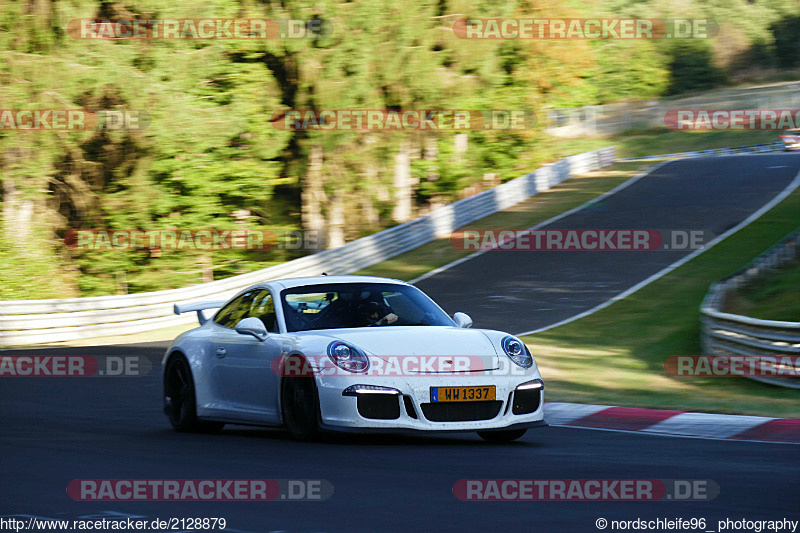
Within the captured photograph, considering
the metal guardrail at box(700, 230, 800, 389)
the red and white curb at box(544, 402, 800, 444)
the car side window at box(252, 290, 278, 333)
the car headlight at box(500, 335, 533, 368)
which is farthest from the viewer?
the metal guardrail at box(700, 230, 800, 389)

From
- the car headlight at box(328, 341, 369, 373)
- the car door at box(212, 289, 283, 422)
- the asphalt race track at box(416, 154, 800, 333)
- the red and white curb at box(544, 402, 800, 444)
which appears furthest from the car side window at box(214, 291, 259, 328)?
the asphalt race track at box(416, 154, 800, 333)

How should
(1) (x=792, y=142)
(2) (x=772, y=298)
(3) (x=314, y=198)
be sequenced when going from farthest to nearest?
1. (1) (x=792, y=142)
2. (3) (x=314, y=198)
3. (2) (x=772, y=298)

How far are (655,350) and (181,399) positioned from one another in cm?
871

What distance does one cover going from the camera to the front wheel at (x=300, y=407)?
28.5ft

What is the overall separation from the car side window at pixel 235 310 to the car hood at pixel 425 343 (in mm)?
1163

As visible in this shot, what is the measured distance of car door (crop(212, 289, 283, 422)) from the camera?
364 inches

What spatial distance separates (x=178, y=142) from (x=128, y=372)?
45.9ft

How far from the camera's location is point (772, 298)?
1711 cm

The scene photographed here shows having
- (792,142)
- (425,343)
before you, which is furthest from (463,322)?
(792,142)

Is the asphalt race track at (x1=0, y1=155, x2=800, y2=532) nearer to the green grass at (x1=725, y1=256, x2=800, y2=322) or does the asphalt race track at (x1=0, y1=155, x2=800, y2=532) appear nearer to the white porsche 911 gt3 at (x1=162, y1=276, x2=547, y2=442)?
the white porsche 911 gt3 at (x1=162, y1=276, x2=547, y2=442)

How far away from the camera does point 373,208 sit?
40438 mm


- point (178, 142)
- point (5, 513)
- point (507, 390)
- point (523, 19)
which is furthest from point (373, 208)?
point (5, 513)

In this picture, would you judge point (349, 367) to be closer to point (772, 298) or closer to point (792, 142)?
point (772, 298)

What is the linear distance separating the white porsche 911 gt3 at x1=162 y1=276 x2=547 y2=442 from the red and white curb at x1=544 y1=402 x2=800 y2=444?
1.63m
